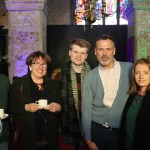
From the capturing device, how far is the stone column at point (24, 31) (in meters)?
7.10

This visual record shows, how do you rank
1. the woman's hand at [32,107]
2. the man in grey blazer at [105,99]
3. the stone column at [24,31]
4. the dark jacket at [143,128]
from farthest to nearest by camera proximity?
the stone column at [24,31] → the man in grey blazer at [105,99] → the woman's hand at [32,107] → the dark jacket at [143,128]

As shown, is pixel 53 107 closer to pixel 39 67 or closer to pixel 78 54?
pixel 39 67

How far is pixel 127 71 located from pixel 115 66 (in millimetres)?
133

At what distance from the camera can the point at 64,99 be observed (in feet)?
10.7

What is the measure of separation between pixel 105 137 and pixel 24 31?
464 cm

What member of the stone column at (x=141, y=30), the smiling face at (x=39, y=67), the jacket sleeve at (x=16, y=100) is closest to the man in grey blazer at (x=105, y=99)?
the smiling face at (x=39, y=67)

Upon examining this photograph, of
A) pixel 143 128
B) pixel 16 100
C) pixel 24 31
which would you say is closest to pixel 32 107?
pixel 16 100

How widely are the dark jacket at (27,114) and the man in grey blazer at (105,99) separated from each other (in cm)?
33

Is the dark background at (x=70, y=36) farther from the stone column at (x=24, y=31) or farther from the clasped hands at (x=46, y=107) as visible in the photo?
the clasped hands at (x=46, y=107)

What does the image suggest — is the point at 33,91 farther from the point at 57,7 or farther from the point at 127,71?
the point at 57,7

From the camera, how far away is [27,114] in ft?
10.1

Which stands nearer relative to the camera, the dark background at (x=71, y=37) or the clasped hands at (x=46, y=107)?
the clasped hands at (x=46, y=107)

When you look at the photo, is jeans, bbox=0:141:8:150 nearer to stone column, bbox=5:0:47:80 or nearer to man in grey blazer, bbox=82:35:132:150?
man in grey blazer, bbox=82:35:132:150

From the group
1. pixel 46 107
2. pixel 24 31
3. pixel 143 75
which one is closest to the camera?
pixel 143 75
